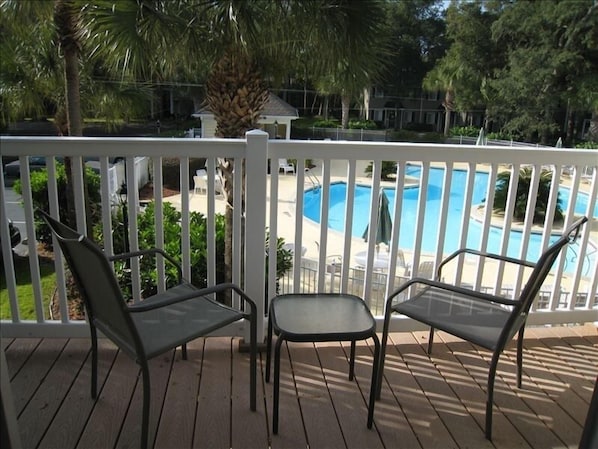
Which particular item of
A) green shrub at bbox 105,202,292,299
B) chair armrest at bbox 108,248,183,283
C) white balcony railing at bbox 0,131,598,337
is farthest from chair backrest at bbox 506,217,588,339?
green shrub at bbox 105,202,292,299

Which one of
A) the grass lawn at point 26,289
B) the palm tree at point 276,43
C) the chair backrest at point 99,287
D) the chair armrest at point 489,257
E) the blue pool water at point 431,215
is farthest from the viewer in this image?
the blue pool water at point 431,215

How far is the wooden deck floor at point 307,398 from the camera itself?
1.82 meters

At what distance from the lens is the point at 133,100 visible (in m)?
8.89

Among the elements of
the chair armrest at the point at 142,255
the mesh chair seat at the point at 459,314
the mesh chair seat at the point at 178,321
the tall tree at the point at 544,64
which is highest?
the tall tree at the point at 544,64

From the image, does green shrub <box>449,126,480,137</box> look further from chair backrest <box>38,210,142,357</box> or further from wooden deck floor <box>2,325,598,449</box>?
chair backrest <box>38,210,142,357</box>

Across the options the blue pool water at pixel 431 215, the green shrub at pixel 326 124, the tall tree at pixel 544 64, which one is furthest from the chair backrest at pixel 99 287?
the green shrub at pixel 326 124

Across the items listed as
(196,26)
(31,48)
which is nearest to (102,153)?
(196,26)

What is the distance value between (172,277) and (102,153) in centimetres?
221

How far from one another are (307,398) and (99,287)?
1011mm

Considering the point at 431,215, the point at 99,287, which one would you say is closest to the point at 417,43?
the point at 431,215

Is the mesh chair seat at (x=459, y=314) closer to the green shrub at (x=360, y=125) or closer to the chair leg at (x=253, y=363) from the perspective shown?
the chair leg at (x=253, y=363)

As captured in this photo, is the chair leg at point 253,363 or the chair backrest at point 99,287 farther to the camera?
the chair leg at point 253,363

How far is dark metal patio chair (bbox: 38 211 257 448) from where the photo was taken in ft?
5.02

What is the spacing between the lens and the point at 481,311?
208 centimetres
